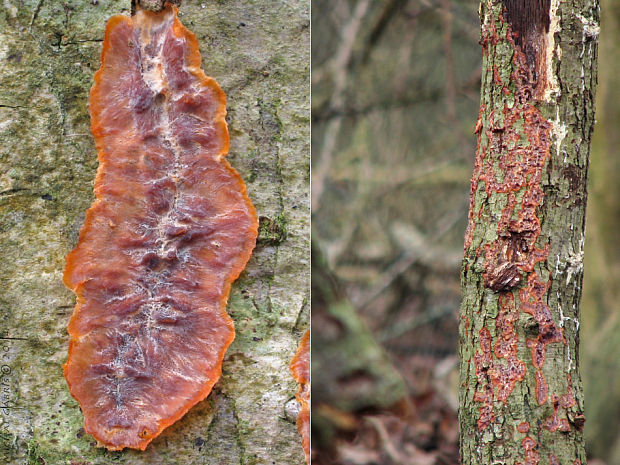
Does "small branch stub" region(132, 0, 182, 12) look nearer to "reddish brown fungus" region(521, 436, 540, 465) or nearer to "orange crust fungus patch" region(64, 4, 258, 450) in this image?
"orange crust fungus patch" region(64, 4, 258, 450)

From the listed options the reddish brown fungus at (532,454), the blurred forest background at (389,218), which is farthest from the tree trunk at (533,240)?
the blurred forest background at (389,218)

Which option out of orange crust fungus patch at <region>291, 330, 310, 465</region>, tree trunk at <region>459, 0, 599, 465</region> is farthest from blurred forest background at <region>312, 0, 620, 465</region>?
orange crust fungus patch at <region>291, 330, 310, 465</region>

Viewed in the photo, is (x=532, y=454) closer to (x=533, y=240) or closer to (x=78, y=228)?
(x=533, y=240)

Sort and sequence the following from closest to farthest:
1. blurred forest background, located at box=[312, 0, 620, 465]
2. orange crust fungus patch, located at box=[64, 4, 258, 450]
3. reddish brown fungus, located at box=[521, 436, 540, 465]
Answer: orange crust fungus patch, located at box=[64, 4, 258, 450], reddish brown fungus, located at box=[521, 436, 540, 465], blurred forest background, located at box=[312, 0, 620, 465]

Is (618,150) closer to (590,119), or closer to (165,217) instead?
(590,119)

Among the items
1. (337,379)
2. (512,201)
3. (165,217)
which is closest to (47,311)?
(165,217)

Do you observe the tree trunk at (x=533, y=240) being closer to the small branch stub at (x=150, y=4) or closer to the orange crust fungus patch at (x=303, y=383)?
the orange crust fungus patch at (x=303, y=383)

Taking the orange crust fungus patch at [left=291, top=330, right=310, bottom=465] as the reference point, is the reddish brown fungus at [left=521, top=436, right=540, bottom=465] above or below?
below
